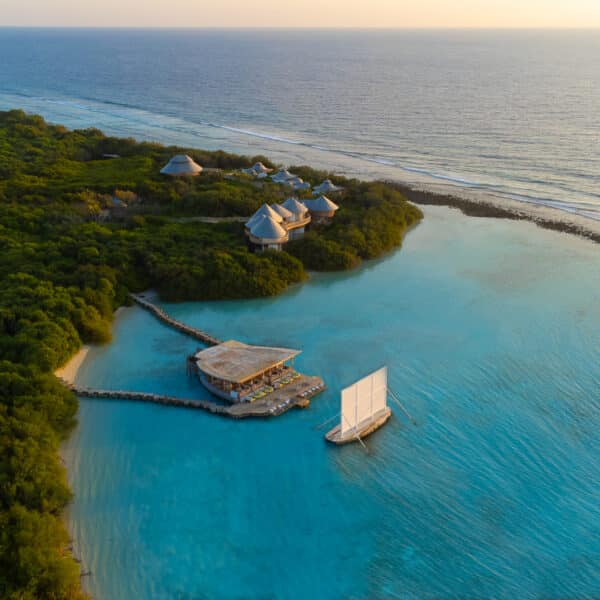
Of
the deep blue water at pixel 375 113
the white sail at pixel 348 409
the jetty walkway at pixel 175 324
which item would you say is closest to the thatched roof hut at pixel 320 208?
the jetty walkway at pixel 175 324

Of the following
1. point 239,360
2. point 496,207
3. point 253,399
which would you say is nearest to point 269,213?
point 239,360

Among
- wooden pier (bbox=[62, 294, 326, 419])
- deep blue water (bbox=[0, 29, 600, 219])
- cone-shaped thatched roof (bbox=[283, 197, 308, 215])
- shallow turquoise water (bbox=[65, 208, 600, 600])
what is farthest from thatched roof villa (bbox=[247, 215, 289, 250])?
deep blue water (bbox=[0, 29, 600, 219])

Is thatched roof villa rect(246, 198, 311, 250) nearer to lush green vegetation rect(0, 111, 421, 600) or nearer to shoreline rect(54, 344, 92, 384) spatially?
lush green vegetation rect(0, 111, 421, 600)

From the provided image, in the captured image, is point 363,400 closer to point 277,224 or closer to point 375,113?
point 277,224

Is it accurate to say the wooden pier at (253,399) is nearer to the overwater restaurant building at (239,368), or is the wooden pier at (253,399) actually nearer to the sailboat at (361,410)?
the overwater restaurant building at (239,368)

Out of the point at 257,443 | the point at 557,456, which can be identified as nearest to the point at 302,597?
the point at 257,443
